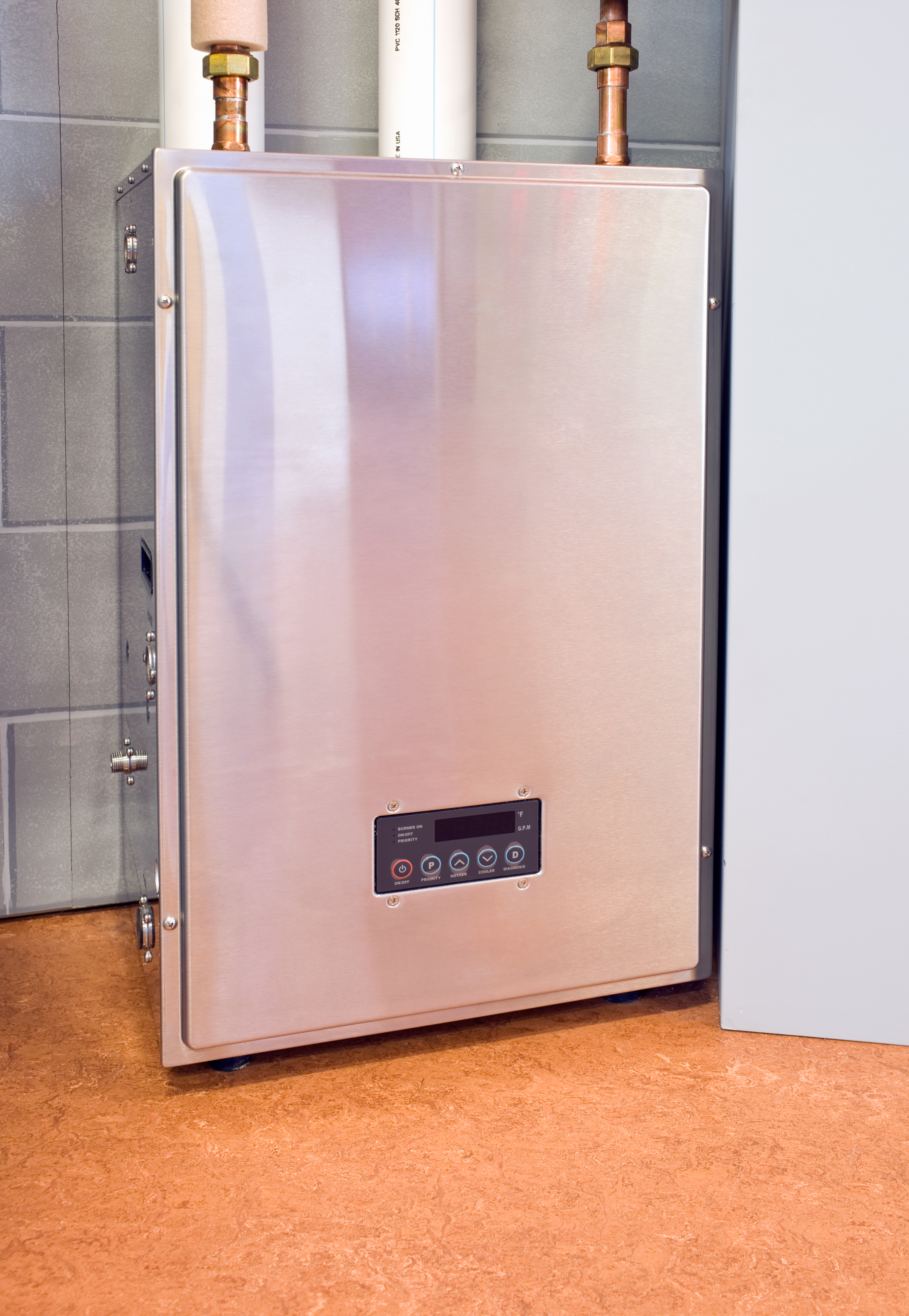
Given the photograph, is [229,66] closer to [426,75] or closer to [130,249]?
[130,249]

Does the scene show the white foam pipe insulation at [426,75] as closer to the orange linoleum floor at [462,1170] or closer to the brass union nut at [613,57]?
the brass union nut at [613,57]

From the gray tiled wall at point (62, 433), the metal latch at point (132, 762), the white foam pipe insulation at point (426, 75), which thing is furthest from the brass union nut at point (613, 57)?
the metal latch at point (132, 762)

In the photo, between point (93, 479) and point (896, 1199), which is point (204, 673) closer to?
point (93, 479)

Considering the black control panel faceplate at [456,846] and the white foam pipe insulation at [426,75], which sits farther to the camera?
the white foam pipe insulation at [426,75]

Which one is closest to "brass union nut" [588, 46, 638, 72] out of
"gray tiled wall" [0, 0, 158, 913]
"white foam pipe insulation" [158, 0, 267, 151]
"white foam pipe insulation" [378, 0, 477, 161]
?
"white foam pipe insulation" [378, 0, 477, 161]

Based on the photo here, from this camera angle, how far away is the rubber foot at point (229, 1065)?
Answer: 0.90m

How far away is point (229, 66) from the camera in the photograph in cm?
84

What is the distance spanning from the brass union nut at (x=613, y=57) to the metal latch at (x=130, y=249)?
393 mm

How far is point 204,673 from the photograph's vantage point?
0.82m

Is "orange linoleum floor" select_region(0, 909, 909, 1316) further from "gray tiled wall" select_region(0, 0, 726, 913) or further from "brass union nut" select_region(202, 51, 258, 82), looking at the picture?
"brass union nut" select_region(202, 51, 258, 82)

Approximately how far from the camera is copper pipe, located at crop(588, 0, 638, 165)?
0.98m

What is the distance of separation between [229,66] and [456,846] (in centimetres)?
57

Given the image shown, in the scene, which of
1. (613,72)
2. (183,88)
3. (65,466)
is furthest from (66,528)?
(613,72)

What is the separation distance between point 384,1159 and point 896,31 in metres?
0.84
